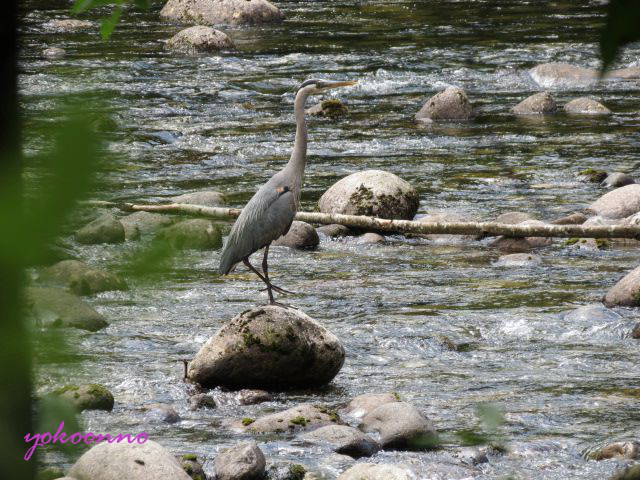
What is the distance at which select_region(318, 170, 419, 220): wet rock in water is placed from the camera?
11.8 m

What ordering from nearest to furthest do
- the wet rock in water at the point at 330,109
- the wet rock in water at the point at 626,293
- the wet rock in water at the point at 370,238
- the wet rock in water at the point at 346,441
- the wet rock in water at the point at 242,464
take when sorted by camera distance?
1. the wet rock in water at the point at 242,464
2. the wet rock in water at the point at 346,441
3. the wet rock in water at the point at 626,293
4. the wet rock in water at the point at 370,238
5. the wet rock in water at the point at 330,109

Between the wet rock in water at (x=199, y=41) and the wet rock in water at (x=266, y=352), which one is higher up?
the wet rock in water at (x=199, y=41)

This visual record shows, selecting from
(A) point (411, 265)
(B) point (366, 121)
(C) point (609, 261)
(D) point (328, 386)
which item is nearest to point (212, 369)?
(D) point (328, 386)

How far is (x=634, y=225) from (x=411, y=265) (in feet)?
7.68

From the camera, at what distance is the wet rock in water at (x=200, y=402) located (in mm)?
6898

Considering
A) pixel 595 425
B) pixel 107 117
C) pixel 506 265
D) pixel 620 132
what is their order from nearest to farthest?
1. pixel 107 117
2. pixel 595 425
3. pixel 506 265
4. pixel 620 132

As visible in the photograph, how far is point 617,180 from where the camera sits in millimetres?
12938

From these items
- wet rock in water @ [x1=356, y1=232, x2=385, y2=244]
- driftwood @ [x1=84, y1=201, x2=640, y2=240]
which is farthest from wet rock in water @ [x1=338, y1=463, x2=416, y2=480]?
wet rock in water @ [x1=356, y1=232, x2=385, y2=244]

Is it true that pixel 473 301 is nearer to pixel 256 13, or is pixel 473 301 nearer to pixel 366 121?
pixel 366 121

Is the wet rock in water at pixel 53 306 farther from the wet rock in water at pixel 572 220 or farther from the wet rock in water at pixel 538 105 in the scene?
the wet rock in water at pixel 538 105

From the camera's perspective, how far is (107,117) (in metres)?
0.71

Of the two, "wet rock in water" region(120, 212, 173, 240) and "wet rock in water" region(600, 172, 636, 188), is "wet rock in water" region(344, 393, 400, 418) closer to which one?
"wet rock in water" region(120, 212, 173, 240)

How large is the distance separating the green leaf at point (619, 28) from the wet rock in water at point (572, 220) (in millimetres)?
10714

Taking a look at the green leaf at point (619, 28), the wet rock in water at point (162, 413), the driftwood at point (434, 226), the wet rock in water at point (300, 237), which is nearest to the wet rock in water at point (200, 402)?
the wet rock in water at point (162, 413)
